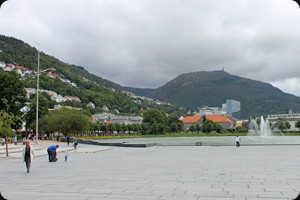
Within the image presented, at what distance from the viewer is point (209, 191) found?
35.9 feet

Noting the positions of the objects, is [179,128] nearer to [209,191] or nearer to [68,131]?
[68,131]

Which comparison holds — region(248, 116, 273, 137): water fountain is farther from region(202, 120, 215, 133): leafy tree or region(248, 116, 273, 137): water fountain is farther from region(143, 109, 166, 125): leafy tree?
region(143, 109, 166, 125): leafy tree

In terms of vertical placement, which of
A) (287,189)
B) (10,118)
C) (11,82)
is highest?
(11,82)

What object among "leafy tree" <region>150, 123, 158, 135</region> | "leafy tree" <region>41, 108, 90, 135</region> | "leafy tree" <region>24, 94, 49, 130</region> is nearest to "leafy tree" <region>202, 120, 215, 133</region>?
"leafy tree" <region>150, 123, 158, 135</region>

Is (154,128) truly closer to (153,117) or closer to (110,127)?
(110,127)

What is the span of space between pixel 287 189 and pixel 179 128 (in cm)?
13503

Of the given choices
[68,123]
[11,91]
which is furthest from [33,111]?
[11,91]

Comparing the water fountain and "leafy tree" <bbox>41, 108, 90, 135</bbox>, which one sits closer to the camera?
"leafy tree" <bbox>41, 108, 90, 135</bbox>

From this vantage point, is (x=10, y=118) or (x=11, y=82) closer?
(x=10, y=118)

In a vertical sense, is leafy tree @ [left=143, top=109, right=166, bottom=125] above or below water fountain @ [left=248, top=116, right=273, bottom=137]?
above

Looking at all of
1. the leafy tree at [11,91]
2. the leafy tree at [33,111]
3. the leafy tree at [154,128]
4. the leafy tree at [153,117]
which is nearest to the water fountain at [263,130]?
the leafy tree at [154,128]

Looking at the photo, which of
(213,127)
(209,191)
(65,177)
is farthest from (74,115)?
(213,127)

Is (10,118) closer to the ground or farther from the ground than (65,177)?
farther from the ground

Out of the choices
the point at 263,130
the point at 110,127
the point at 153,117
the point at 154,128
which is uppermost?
the point at 153,117
